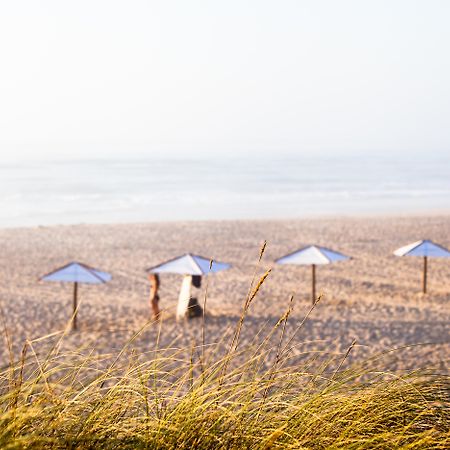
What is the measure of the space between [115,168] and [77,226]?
214 feet

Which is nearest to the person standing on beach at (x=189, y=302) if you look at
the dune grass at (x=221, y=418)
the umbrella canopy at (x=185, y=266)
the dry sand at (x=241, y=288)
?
the dry sand at (x=241, y=288)

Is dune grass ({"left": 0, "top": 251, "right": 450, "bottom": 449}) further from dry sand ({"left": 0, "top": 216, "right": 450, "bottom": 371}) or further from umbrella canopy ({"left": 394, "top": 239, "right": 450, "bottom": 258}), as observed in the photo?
umbrella canopy ({"left": 394, "top": 239, "right": 450, "bottom": 258})

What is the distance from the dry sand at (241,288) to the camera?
13086mm

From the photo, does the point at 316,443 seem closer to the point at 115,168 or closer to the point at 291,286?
the point at 291,286

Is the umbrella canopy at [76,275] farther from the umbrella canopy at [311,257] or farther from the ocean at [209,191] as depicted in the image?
the ocean at [209,191]

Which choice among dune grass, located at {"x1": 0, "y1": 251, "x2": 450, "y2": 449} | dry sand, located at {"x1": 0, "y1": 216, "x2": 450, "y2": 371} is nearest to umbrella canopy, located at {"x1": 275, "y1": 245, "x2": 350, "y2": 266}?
dry sand, located at {"x1": 0, "y1": 216, "x2": 450, "y2": 371}

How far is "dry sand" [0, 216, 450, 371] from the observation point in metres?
13.1

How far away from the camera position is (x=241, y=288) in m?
17.8

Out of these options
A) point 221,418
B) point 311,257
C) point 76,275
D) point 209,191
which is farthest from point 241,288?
point 209,191

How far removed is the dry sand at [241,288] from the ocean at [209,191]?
1207 cm

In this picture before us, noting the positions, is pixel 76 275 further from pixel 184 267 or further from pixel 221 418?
pixel 221 418

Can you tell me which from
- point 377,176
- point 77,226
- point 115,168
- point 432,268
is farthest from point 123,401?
point 115,168

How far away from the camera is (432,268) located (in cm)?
1981

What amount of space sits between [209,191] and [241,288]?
44.6 m
